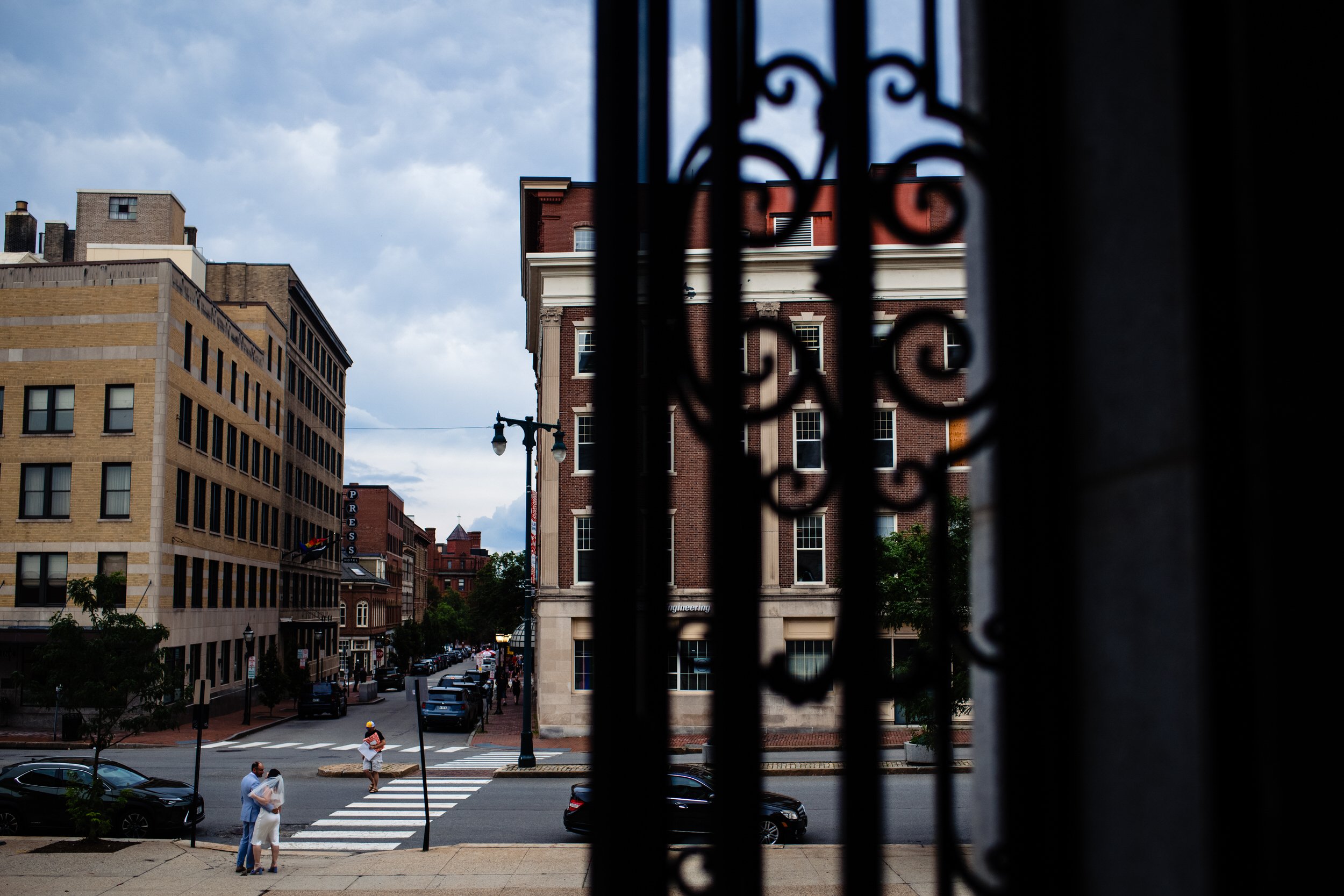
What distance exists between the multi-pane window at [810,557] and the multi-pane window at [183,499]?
84.5 ft

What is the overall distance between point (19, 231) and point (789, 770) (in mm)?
53871

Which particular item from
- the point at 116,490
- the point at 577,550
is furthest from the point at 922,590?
the point at 116,490

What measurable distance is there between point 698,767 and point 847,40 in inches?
831

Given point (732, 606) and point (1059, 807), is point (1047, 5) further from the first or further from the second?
point (1059, 807)

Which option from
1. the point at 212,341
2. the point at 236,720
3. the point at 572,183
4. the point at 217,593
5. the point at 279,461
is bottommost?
the point at 236,720

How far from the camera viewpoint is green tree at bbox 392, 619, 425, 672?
269 feet

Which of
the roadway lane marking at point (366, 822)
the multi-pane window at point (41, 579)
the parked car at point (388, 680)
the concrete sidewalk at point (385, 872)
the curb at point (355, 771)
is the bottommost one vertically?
the parked car at point (388, 680)

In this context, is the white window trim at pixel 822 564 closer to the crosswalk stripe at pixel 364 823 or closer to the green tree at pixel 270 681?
the crosswalk stripe at pixel 364 823

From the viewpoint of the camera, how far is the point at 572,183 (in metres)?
39.3

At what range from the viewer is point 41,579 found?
3978cm

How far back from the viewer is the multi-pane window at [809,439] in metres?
30.3

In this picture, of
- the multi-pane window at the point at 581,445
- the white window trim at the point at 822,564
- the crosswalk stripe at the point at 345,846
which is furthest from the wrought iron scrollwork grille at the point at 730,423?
the multi-pane window at the point at 581,445

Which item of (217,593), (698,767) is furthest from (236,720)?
(698,767)

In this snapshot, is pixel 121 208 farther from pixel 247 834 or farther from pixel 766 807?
pixel 766 807
